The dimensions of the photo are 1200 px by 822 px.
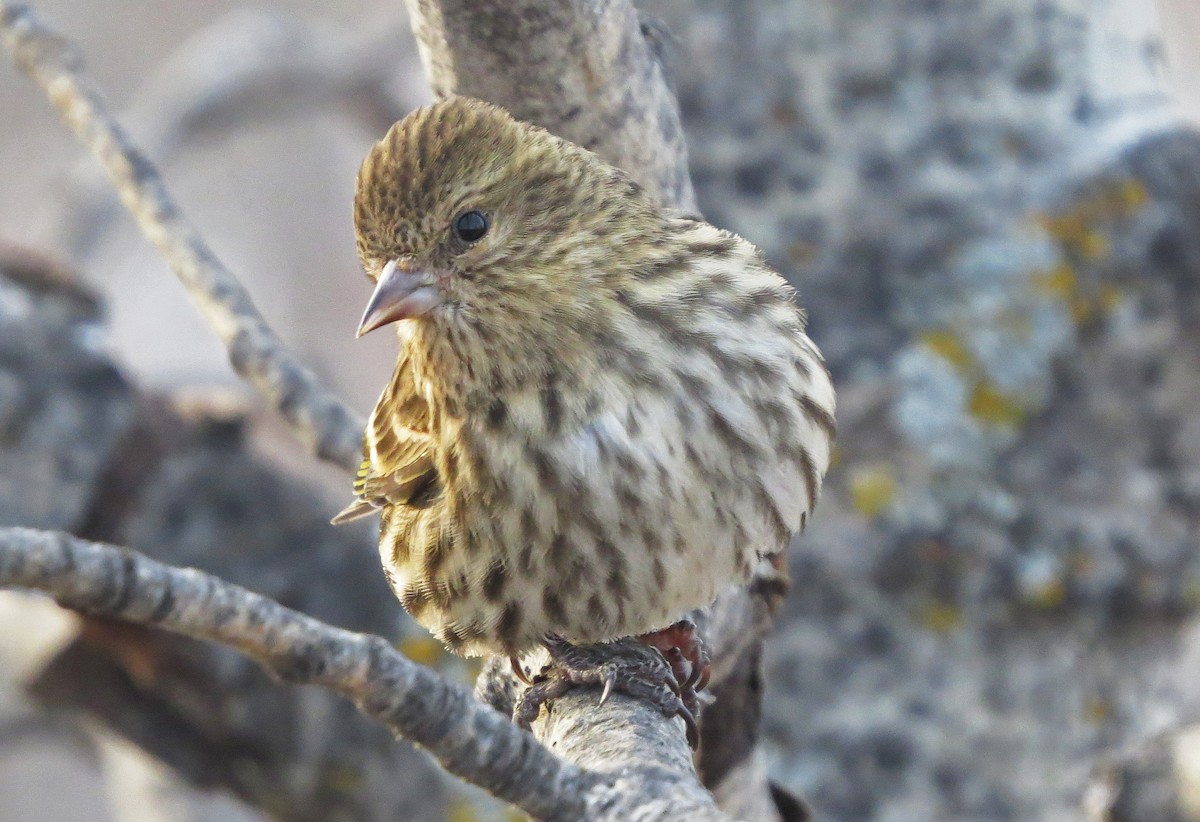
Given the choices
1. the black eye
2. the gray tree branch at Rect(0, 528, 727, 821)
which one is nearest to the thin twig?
the gray tree branch at Rect(0, 528, 727, 821)

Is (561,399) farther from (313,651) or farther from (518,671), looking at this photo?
(313,651)

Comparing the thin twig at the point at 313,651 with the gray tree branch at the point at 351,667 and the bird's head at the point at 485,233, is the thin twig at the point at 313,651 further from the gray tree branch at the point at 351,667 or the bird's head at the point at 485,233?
the bird's head at the point at 485,233

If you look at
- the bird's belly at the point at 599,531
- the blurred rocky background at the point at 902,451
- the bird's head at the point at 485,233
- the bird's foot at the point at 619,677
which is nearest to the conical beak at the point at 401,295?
the bird's head at the point at 485,233

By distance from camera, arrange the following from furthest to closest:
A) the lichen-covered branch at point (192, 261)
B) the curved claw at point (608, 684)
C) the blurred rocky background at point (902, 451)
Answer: the blurred rocky background at point (902, 451)
the lichen-covered branch at point (192, 261)
the curved claw at point (608, 684)

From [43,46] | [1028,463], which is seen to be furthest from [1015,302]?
[43,46]

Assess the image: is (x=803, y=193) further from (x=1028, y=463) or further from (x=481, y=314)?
(x=481, y=314)

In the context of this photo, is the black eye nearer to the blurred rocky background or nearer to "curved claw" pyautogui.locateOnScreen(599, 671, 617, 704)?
"curved claw" pyautogui.locateOnScreen(599, 671, 617, 704)
